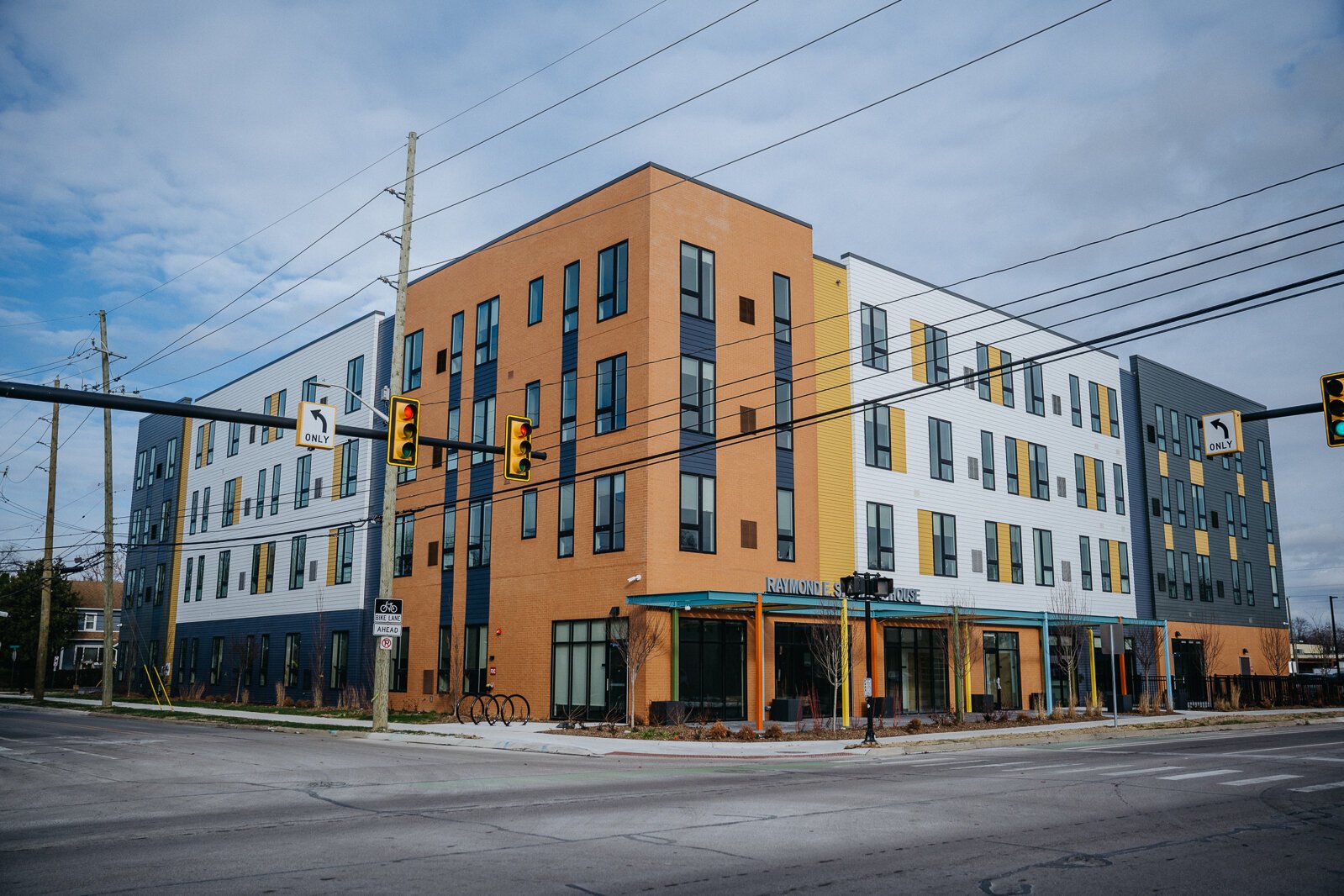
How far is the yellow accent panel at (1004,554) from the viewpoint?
153 feet

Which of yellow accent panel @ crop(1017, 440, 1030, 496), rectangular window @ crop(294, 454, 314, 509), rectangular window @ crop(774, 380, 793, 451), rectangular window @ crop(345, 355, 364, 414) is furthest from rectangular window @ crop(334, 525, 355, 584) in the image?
yellow accent panel @ crop(1017, 440, 1030, 496)

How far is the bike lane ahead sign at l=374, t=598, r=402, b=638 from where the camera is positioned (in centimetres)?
2812

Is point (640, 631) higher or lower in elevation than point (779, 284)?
lower

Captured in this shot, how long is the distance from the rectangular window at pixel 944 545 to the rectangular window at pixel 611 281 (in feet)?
55.6

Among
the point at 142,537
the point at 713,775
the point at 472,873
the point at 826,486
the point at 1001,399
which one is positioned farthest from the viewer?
the point at 142,537

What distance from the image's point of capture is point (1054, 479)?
50.8m

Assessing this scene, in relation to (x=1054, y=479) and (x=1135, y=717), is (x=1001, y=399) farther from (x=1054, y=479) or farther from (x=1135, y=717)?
(x=1135, y=717)

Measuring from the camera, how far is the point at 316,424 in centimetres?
1814

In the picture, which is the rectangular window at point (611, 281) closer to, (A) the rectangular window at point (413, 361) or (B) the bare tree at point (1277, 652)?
(A) the rectangular window at point (413, 361)

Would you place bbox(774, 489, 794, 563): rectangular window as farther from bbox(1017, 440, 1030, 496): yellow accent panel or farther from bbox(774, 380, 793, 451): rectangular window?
bbox(1017, 440, 1030, 496): yellow accent panel

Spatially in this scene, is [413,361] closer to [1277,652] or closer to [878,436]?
[878,436]

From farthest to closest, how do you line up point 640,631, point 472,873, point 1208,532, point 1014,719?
point 1208,532 < point 1014,719 < point 640,631 < point 472,873

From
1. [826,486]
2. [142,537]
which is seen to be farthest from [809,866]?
[142,537]

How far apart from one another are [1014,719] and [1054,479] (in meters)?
17.9
